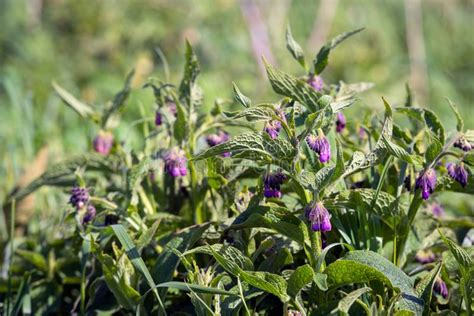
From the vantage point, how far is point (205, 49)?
6.53 m

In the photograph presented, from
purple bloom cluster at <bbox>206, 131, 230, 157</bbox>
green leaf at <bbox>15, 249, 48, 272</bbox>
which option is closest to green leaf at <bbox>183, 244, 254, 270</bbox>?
purple bloom cluster at <bbox>206, 131, 230, 157</bbox>

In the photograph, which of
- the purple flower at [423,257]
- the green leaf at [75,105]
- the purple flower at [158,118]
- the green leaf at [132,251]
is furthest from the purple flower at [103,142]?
the purple flower at [423,257]

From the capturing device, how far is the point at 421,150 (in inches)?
80.7

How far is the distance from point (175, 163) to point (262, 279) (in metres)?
0.47

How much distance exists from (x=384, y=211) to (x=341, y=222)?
0.47 ft

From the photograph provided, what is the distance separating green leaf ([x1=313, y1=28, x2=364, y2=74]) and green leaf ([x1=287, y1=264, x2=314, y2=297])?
24.3 inches

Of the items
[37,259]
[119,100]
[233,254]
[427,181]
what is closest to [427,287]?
[427,181]

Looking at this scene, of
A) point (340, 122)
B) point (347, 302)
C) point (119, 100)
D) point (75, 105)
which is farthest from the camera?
point (75, 105)

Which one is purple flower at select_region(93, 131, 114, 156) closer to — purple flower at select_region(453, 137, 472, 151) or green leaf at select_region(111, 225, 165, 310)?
green leaf at select_region(111, 225, 165, 310)

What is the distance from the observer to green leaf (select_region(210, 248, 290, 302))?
1596mm

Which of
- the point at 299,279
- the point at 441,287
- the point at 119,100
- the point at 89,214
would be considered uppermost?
the point at 119,100

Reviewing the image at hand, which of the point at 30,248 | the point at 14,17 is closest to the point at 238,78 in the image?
the point at 14,17

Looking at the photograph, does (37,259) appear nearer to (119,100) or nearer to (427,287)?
(119,100)

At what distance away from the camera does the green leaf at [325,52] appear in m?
1.90
